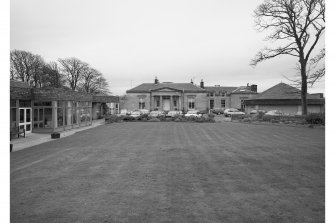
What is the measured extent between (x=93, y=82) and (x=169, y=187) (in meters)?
64.8

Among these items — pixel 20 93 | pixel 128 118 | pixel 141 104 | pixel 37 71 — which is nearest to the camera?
pixel 20 93

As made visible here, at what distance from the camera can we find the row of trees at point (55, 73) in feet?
171

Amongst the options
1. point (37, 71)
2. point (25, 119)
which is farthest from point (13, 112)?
point (37, 71)

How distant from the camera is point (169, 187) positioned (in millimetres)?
7566

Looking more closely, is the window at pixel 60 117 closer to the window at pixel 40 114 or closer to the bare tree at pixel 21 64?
the window at pixel 40 114

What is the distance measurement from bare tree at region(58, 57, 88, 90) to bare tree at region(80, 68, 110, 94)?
5.03 ft

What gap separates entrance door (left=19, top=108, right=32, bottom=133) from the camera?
2176 cm

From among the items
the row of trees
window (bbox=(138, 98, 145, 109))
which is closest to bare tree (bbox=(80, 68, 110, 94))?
the row of trees

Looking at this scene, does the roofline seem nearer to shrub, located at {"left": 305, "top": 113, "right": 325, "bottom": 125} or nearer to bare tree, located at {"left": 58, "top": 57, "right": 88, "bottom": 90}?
shrub, located at {"left": 305, "top": 113, "right": 325, "bottom": 125}

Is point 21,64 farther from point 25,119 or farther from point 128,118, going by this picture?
point 25,119

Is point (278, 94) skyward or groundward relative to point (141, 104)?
skyward

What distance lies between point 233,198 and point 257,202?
1.95ft

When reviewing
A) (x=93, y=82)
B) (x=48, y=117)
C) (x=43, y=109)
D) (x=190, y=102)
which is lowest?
(x=48, y=117)
